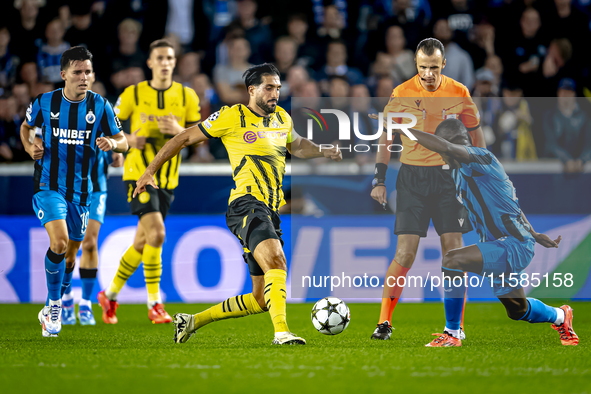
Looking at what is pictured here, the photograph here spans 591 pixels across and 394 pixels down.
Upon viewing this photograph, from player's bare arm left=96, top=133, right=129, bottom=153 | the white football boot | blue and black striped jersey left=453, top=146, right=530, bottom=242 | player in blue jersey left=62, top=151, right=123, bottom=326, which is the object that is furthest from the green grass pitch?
player's bare arm left=96, top=133, right=129, bottom=153

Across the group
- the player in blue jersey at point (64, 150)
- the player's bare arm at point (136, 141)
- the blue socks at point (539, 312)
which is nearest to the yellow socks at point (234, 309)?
the player in blue jersey at point (64, 150)

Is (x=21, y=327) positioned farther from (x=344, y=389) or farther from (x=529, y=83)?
(x=529, y=83)

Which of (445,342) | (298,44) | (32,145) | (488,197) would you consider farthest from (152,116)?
(298,44)

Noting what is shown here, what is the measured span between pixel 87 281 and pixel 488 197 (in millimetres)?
3963

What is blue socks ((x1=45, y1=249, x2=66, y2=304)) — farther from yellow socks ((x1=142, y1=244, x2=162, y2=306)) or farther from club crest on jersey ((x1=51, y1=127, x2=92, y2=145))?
yellow socks ((x1=142, y1=244, x2=162, y2=306))

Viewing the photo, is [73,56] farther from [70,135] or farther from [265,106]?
[265,106]

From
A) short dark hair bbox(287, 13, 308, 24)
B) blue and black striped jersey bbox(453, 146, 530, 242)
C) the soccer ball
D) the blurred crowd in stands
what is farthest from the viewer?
short dark hair bbox(287, 13, 308, 24)

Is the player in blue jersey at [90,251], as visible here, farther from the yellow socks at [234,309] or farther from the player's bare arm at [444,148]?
the player's bare arm at [444,148]

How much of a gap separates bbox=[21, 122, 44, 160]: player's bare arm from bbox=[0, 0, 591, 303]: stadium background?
2.53 metres

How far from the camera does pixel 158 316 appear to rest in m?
6.86

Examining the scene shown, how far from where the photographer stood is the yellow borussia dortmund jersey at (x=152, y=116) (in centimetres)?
700

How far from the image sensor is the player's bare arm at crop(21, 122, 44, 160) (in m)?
5.89

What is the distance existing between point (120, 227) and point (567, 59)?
6.81 meters

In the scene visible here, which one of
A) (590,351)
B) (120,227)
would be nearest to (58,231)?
(120,227)
